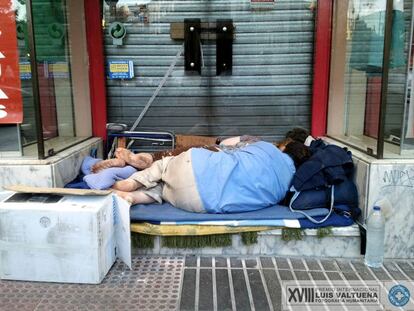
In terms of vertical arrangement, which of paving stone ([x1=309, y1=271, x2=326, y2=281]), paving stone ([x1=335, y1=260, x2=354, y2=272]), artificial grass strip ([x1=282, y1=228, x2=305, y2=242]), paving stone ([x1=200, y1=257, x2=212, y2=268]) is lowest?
paving stone ([x1=335, y1=260, x2=354, y2=272])

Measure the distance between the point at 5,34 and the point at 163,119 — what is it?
199 cm

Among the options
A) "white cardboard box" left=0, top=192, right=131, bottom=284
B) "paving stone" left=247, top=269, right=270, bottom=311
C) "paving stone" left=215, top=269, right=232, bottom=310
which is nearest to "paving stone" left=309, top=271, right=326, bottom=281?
"paving stone" left=247, top=269, right=270, bottom=311

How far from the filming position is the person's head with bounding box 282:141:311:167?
3.79 metres

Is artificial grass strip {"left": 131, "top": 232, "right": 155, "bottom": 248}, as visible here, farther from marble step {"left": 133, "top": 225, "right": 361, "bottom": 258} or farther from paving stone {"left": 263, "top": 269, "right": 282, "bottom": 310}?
paving stone {"left": 263, "top": 269, "right": 282, "bottom": 310}

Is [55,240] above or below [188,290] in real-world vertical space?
above

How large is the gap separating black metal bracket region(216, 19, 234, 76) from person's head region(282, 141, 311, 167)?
4.29 ft

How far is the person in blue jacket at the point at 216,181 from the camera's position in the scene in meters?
3.36

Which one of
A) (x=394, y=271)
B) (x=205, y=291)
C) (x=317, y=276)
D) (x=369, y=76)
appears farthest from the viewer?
(x=369, y=76)

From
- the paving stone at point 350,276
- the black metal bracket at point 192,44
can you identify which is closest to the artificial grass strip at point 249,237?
the paving stone at point 350,276

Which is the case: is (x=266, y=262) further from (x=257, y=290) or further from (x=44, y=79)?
(x=44, y=79)

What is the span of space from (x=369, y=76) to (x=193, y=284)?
8.39 ft

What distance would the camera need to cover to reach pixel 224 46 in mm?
4668

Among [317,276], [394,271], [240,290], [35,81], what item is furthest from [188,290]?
[35,81]

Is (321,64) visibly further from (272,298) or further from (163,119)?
(272,298)
